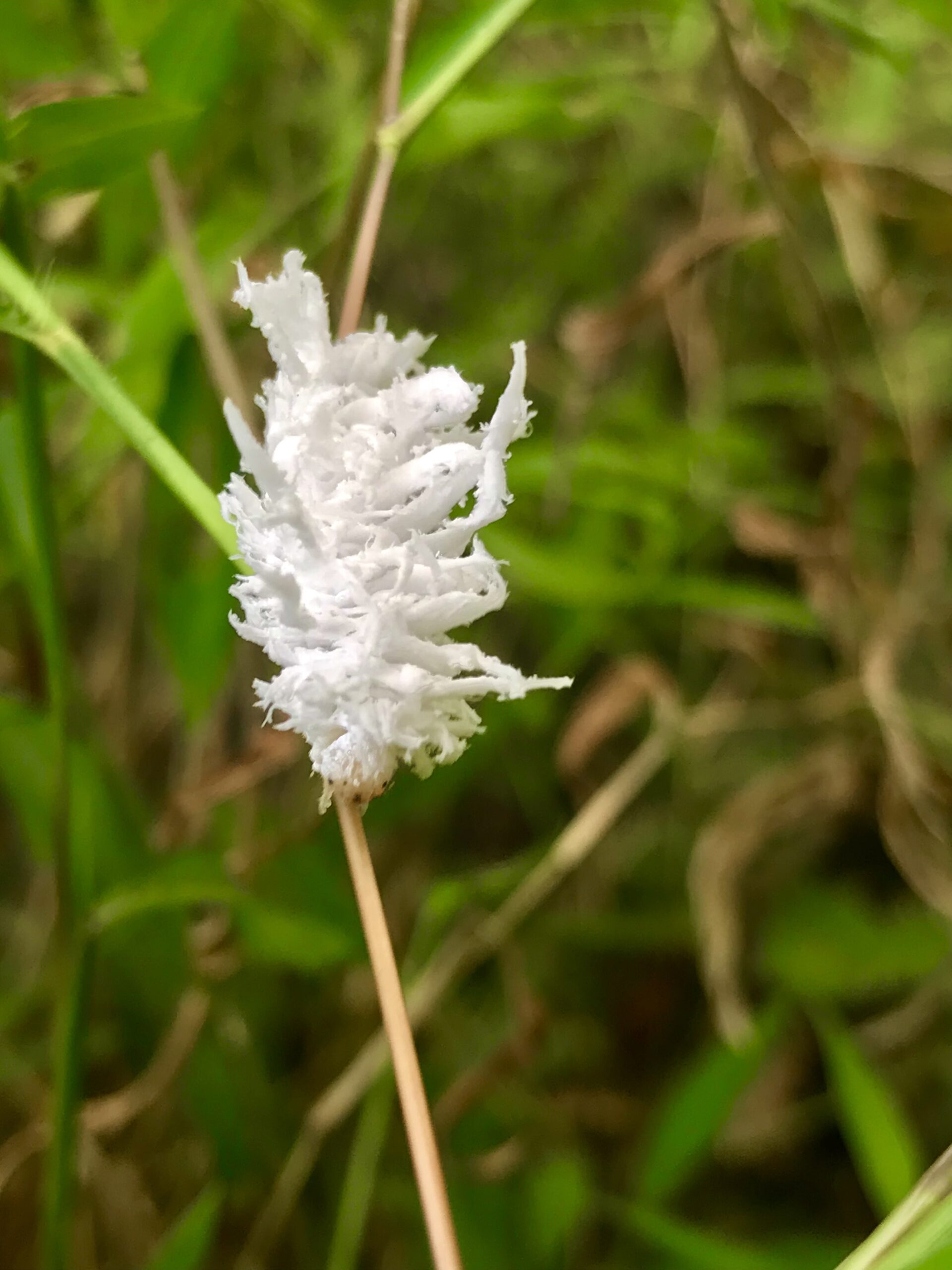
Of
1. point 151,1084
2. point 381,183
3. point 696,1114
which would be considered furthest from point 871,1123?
point 381,183

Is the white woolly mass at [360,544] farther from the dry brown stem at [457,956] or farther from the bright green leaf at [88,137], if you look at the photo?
the dry brown stem at [457,956]

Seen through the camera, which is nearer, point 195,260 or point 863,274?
point 195,260

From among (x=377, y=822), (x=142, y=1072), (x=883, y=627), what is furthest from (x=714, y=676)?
(x=142, y=1072)

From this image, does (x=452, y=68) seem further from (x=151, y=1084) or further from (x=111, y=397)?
(x=151, y=1084)

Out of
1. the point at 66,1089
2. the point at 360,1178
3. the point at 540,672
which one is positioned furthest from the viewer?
the point at 540,672

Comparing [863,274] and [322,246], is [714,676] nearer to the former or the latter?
[863,274]

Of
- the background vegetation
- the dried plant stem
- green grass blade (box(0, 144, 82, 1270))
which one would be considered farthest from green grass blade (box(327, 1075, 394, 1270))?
the dried plant stem

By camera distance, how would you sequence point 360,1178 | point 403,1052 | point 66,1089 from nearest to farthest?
point 403,1052
point 66,1089
point 360,1178
